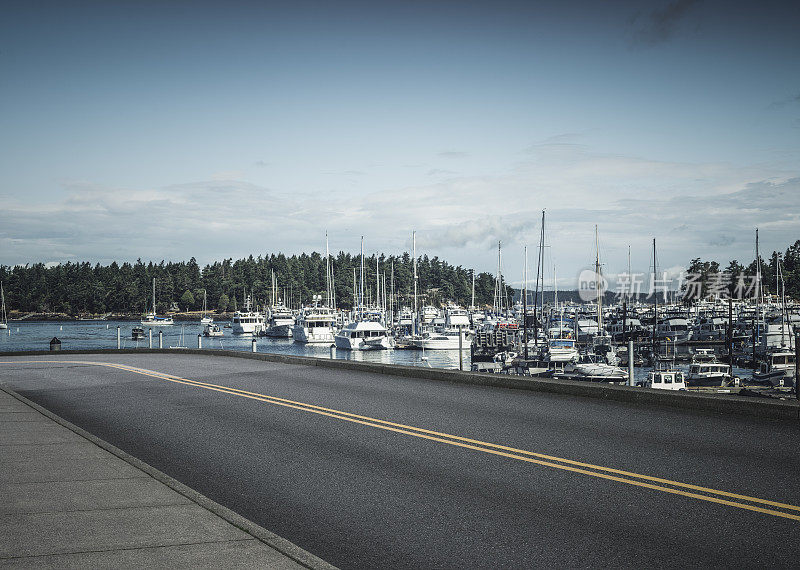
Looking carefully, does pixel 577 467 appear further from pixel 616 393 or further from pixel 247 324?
pixel 247 324

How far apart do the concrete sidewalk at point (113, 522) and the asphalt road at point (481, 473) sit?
50 cm

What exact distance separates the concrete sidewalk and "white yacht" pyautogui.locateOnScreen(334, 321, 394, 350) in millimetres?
75704

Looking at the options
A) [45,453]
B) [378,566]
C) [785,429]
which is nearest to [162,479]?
[45,453]

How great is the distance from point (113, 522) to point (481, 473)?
14.1 feet

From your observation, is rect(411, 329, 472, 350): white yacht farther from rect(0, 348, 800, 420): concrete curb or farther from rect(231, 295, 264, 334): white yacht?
rect(0, 348, 800, 420): concrete curb

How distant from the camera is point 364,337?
8656 centimetres

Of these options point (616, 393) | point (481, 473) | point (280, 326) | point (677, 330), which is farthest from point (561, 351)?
point (280, 326)

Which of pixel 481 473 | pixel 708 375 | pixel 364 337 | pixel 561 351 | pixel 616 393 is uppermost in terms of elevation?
pixel 616 393

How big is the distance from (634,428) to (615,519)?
4640 mm

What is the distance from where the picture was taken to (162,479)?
8094 mm

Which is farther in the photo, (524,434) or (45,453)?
(524,434)

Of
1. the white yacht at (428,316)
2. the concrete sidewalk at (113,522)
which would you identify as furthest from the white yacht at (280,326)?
the concrete sidewalk at (113,522)

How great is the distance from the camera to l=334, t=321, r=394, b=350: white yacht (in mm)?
85125

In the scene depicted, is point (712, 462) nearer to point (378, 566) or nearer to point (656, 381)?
point (378, 566)
